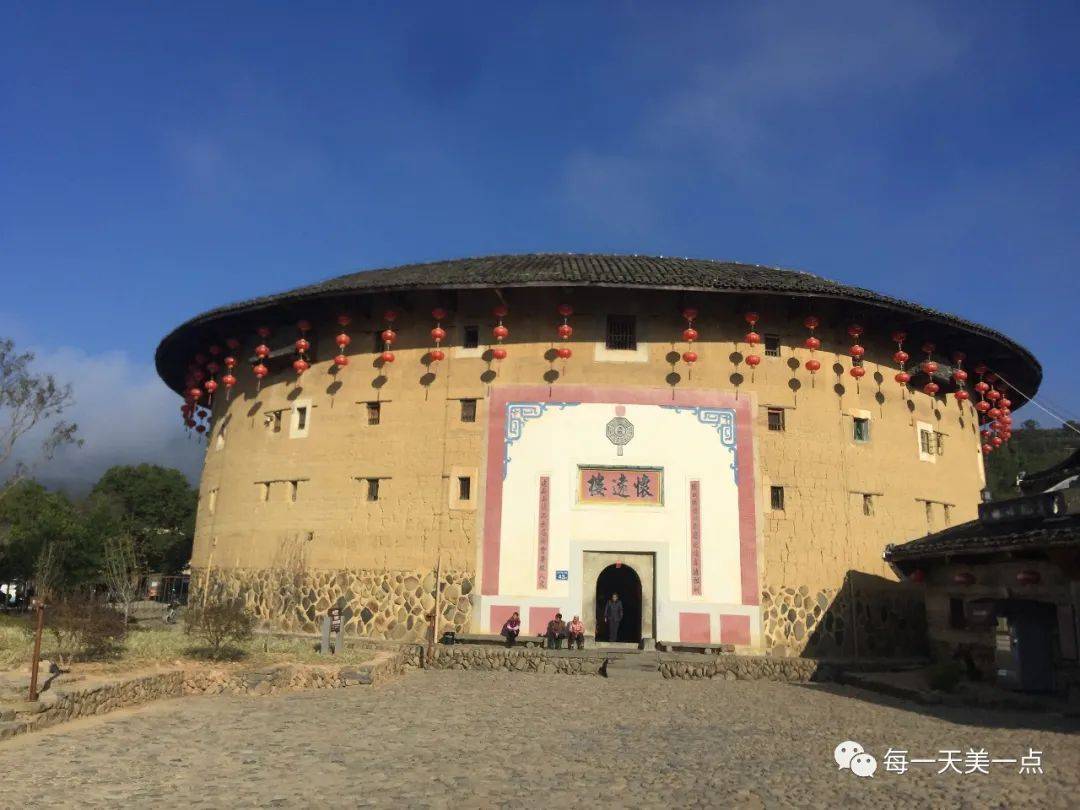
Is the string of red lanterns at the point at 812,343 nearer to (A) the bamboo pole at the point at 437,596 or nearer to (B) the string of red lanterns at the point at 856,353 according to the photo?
(B) the string of red lanterns at the point at 856,353

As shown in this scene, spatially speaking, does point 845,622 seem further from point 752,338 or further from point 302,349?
point 302,349

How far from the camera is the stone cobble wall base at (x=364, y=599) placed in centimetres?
1563

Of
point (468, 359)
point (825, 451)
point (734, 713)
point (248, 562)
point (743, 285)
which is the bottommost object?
point (734, 713)

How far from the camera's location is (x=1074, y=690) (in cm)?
1043

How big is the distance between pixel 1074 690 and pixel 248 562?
16.3m

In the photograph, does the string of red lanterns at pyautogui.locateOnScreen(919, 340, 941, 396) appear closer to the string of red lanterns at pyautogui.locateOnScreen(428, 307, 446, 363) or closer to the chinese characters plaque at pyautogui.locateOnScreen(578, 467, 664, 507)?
the chinese characters plaque at pyautogui.locateOnScreen(578, 467, 664, 507)

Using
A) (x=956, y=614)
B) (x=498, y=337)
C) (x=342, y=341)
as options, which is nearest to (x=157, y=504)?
(x=342, y=341)

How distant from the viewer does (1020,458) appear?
164 feet

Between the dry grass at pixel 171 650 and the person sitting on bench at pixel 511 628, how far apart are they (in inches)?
105

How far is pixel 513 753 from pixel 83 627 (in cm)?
745

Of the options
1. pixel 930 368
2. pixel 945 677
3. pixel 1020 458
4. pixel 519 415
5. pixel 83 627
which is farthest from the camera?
pixel 1020 458

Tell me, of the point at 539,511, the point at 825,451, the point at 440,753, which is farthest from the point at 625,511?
the point at 440,753

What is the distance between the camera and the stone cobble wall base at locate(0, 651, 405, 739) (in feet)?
26.7

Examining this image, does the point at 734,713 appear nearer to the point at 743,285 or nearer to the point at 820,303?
the point at 743,285
